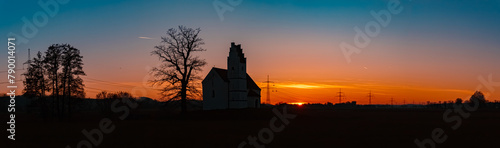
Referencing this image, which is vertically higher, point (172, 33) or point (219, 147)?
point (172, 33)

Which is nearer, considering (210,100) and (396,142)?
(396,142)

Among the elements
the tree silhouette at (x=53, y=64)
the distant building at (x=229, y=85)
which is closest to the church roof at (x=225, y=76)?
the distant building at (x=229, y=85)

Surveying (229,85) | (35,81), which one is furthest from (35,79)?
(229,85)

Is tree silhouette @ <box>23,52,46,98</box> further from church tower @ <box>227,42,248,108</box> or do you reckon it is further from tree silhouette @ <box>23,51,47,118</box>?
church tower @ <box>227,42,248,108</box>

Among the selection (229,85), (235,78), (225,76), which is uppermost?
(225,76)

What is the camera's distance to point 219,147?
25141 millimetres

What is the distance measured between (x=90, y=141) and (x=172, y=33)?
27193mm

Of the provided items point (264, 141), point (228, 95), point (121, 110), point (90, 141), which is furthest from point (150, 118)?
point (264, 141)

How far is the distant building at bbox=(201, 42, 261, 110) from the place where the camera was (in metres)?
70.7

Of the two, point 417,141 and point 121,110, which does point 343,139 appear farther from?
point 121,110

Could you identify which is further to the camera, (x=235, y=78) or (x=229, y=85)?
(x=229, y=85)

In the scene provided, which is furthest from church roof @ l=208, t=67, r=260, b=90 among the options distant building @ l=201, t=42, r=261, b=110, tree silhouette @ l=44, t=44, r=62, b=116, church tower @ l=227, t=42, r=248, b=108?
tree silhouette @ l=44, t=44, r=62, b=116

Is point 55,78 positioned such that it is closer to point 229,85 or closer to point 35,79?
point 35,79

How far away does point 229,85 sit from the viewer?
234 feet
